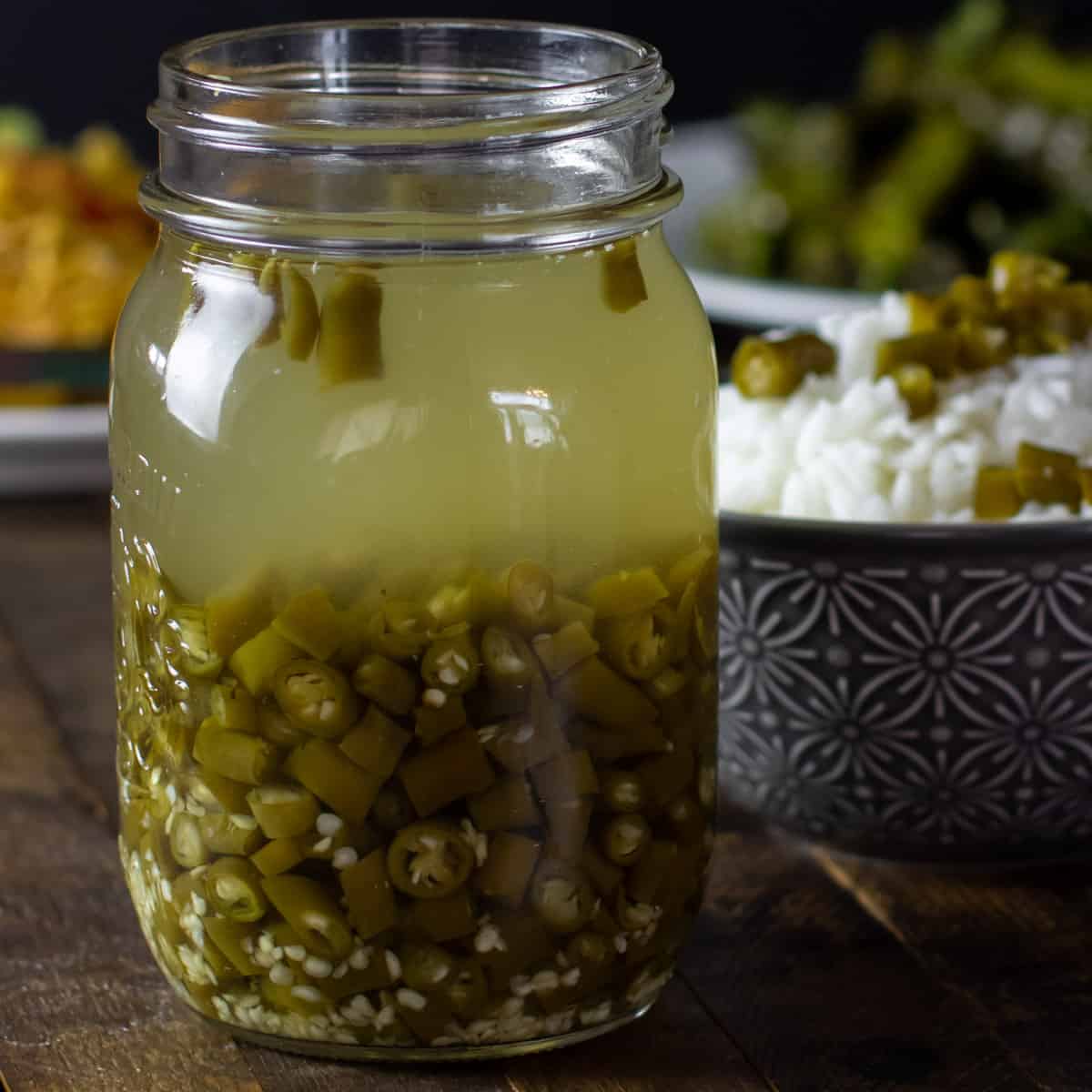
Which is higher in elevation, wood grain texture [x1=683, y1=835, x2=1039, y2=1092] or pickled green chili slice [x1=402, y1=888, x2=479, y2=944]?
pickled green chili slice [x1=402, y1=888, x2=479, y2=944]

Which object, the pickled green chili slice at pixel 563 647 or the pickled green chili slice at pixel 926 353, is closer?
the pickled green chili slice at pixel 563 647

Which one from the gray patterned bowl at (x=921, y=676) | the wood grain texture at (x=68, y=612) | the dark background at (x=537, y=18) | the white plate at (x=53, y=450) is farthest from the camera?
the dark background at (x=537, y=18)

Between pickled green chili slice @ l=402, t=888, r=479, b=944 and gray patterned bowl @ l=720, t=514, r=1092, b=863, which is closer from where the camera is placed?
pickled green chili slice @ l=402, t=888, r=479, b=944

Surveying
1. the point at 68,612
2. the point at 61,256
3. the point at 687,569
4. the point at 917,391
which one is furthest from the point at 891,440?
the point at 61,256

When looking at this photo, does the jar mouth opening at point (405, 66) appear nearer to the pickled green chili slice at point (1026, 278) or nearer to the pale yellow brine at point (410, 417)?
the pale yellow brine at point (410, 417)

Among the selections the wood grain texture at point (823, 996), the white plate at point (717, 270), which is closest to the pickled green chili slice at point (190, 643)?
the wood grain texture at point (823, 996)

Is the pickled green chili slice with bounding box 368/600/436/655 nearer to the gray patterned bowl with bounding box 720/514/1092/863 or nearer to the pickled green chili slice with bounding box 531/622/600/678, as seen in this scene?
the pickled green chili slice with bounding box 531/622/600/678

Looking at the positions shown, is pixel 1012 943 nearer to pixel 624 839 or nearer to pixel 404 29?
pixel 624 839

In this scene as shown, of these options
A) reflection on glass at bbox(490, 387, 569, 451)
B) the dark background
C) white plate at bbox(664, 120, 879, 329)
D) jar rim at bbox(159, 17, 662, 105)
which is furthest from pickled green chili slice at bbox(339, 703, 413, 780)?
the dark background
